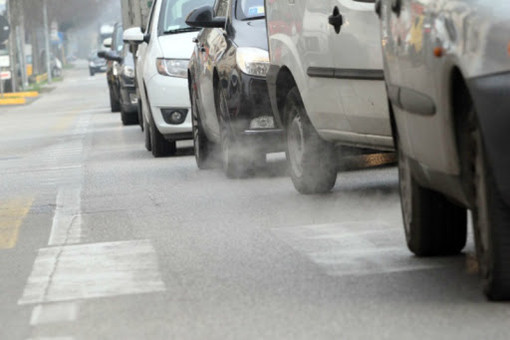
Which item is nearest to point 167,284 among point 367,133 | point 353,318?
point 353,318

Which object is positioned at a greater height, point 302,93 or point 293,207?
point 302,93

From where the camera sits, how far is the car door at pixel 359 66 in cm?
857

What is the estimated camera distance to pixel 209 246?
8008 millimetres

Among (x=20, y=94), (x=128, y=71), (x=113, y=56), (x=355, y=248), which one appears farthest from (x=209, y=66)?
(x=20, y=94)

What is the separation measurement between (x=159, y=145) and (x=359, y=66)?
25.5 ft

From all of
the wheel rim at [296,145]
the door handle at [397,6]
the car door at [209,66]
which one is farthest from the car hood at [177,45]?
the door handle at [397,6]

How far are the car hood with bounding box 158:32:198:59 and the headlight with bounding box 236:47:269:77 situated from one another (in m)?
3.93

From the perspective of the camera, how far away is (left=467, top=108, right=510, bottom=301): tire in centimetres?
536

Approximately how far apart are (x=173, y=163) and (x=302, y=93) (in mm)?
5347

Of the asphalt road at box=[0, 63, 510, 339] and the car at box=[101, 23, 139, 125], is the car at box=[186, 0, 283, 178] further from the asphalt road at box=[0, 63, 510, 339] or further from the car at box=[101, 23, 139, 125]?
the car at box=[101, 23, 139, 125]

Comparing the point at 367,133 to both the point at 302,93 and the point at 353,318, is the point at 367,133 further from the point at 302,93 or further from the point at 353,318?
the point at 353,318

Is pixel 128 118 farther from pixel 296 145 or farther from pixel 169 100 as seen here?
pixel 296 145

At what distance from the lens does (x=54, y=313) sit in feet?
19.8

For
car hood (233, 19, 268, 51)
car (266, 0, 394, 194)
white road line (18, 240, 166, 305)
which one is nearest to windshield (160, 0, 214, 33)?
car hood (233, 19, 268, 51)
